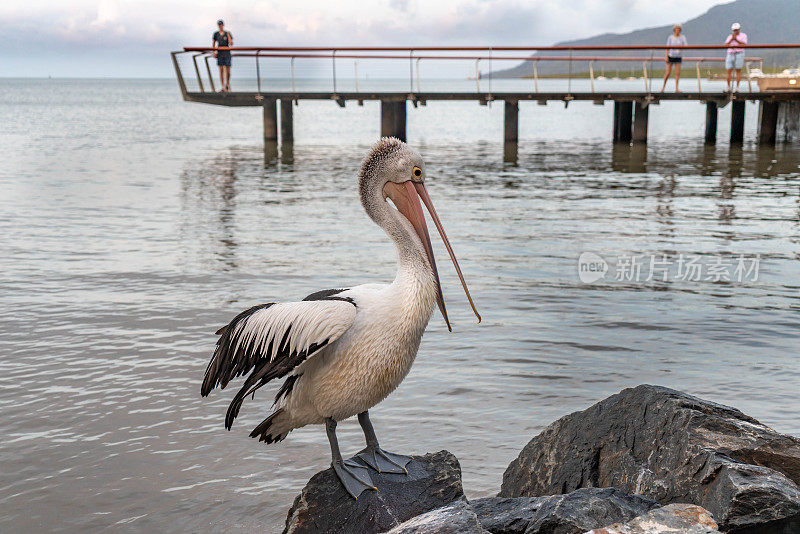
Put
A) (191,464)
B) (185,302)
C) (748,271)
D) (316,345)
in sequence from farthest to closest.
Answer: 1. (748,271)
2. (185,302)
3. (191,464)
4. (316,345)

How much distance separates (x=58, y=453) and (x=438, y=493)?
84.4 inches

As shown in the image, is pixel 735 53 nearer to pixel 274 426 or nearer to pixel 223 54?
pixel 223 54

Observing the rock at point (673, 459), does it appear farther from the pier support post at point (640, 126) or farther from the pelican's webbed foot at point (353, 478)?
the pier support post at point (640, 126)

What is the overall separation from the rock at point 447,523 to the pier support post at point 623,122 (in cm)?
2418

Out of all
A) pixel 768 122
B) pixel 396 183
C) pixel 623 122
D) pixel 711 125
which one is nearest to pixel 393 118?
pixel 623 122

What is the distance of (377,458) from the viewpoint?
139 inches

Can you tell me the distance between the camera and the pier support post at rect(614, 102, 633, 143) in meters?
25.7

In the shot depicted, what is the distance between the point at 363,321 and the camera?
3217 mm

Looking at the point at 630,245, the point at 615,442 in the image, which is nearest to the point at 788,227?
the point at 630,245

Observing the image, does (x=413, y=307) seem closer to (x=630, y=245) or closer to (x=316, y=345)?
(x=316, y=345)

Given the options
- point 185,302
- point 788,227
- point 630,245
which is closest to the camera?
point 185,302

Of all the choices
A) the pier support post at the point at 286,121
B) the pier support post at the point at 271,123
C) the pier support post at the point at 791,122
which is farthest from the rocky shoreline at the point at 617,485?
the pier support post at the point at 791,122

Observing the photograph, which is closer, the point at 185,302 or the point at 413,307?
the point at 413,307

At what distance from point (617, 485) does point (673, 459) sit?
258 millimetres
